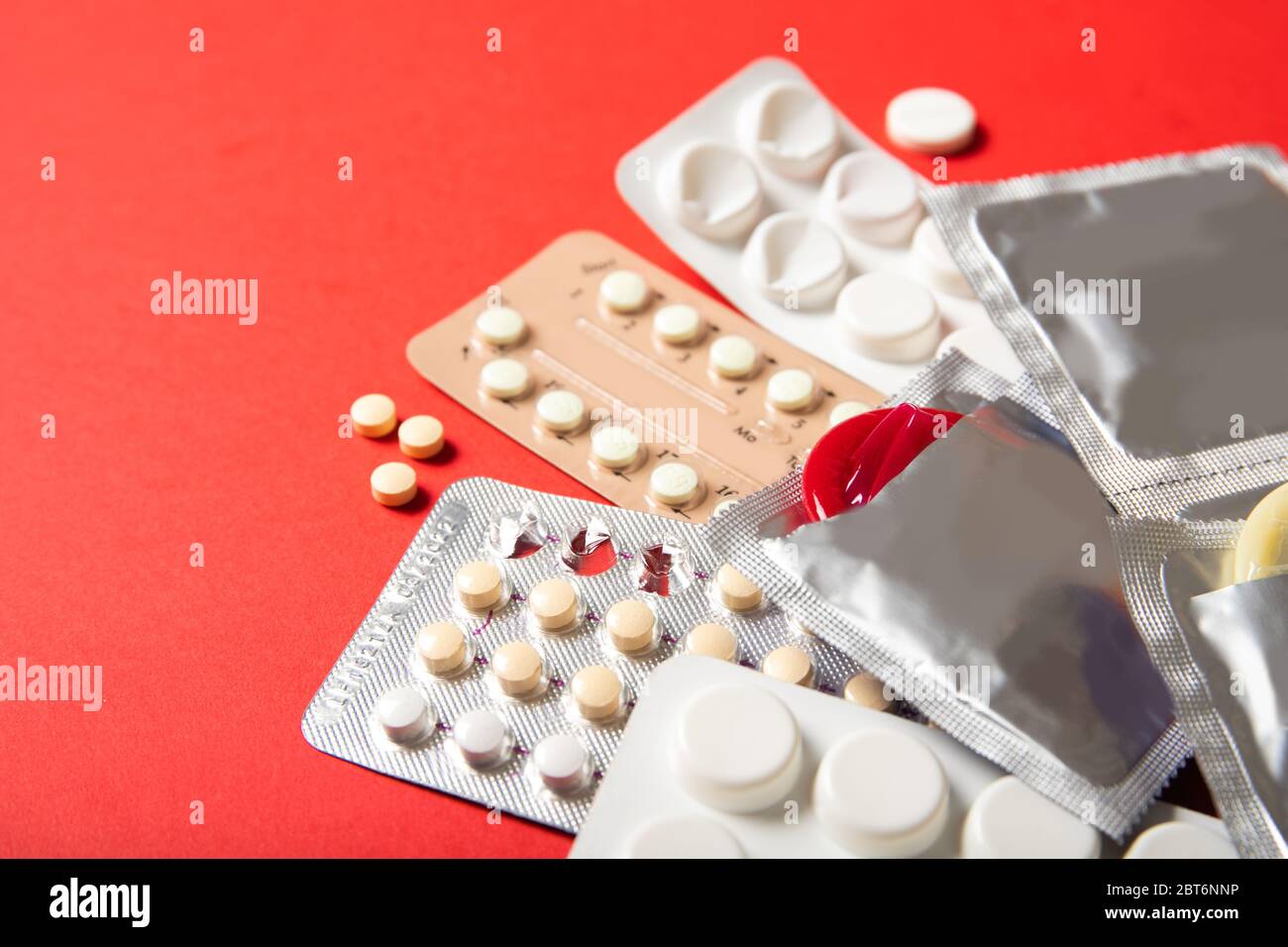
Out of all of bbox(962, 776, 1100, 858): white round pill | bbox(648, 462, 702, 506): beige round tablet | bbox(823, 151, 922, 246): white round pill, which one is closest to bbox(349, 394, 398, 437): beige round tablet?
bbox(648, 462, 702, 506): beige round tablet

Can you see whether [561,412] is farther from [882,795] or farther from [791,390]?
[882,795]

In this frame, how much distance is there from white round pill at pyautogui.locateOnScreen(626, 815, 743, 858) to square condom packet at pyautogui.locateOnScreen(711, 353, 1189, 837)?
0.15 metres

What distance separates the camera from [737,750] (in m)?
0.80

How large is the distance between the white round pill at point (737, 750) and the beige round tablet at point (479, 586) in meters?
0.20

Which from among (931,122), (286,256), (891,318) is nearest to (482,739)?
(891,318)

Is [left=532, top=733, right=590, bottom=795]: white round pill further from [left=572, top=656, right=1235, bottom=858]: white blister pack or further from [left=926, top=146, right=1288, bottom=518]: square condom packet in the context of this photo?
[left=926, top=146, right=1288, bottom=518]: square condom packet

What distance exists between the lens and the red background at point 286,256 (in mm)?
943

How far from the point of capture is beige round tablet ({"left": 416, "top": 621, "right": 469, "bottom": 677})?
3.07ft

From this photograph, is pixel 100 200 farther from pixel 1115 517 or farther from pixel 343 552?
pixel 1115 517

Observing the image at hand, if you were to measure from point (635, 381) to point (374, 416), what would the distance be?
212 millimetres

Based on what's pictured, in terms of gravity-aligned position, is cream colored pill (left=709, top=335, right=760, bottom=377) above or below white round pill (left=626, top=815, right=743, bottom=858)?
above

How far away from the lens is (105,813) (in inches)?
35.9

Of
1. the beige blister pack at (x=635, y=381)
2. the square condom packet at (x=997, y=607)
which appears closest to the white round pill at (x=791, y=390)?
the beige blister pack at (x=635, y=381)
